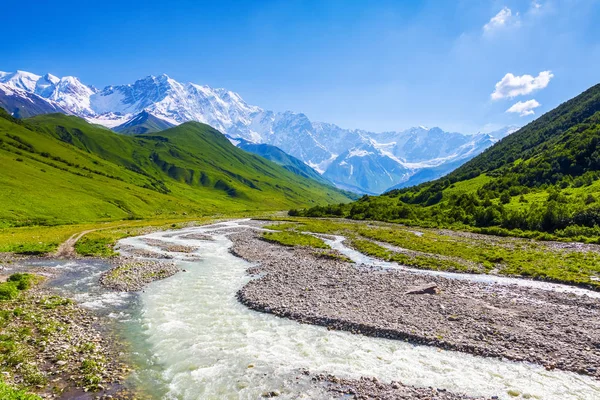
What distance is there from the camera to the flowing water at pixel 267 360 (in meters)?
17.4

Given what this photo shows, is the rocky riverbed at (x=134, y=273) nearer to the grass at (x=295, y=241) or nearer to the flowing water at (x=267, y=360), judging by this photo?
the flowing water at (x=267, y=360)

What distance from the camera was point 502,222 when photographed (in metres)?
85.2

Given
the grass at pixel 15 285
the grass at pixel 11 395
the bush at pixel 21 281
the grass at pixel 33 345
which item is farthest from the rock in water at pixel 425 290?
the bush at pixel 21 281

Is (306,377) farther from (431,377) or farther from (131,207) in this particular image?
(131,207)

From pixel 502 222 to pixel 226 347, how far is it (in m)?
85.5

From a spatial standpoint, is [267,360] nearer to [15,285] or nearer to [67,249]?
[15,285]

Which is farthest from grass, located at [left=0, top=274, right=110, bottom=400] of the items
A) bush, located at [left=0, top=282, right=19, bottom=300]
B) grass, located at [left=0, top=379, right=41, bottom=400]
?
bush, located at [left=0, top=282, right=19, bottom=300]

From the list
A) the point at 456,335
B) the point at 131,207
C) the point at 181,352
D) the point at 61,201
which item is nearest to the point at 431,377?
the point at 456,335

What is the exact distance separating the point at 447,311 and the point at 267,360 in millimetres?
16154

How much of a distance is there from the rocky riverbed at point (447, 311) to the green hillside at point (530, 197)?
46.8 meters

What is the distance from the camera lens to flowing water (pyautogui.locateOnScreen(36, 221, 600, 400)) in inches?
687

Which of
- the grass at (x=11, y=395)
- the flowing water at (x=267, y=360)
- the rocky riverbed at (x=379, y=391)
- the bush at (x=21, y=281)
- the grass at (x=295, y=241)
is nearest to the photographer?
the grass at (x=11, y=395)

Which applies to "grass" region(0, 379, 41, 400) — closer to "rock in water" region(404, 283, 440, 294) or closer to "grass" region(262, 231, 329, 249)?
"rock in water" region(404, 283, 440, 294)

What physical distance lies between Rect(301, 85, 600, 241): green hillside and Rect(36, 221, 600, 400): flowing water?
6131cm
